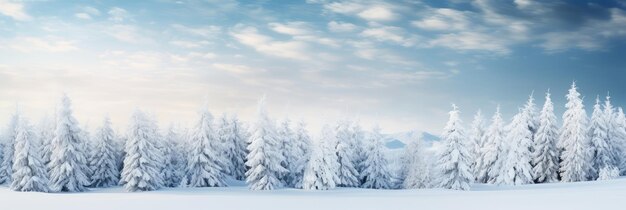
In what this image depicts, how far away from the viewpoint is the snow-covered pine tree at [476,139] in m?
70.0

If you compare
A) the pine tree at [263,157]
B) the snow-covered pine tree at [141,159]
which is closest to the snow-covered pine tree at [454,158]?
the pine tree at [263,157]

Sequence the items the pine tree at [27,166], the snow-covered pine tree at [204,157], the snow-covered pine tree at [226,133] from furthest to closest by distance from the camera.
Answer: the snow-covered pine tree at [226,133] → the snow-covered pine tree at [204,157] → the pine tree at [27,166]

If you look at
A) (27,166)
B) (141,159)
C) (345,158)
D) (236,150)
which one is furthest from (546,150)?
(27,166)

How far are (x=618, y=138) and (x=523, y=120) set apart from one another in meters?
14.5

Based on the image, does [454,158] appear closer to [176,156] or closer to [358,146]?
[358,146]

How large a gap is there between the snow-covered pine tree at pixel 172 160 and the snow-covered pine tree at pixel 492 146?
120 feet

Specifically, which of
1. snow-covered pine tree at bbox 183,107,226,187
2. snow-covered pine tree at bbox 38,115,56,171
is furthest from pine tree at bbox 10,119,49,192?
snow-covered pine tree at bbox 183,107,226,187

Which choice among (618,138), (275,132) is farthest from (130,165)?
(618,138)

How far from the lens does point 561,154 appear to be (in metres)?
67.1

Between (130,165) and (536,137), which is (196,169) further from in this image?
(536,137)

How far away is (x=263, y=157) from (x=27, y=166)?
23755mm

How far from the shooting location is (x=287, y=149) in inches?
2552

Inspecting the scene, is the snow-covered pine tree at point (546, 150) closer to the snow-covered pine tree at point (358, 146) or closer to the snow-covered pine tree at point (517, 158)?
the snow-covered pine tree at point (517, 158)

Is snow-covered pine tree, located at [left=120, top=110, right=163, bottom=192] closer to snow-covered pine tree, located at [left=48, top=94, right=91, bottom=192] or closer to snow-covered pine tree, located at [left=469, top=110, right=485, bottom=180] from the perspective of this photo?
snow-covered pine tree, located at [left=48, top=94, right=91, bottom=192]
